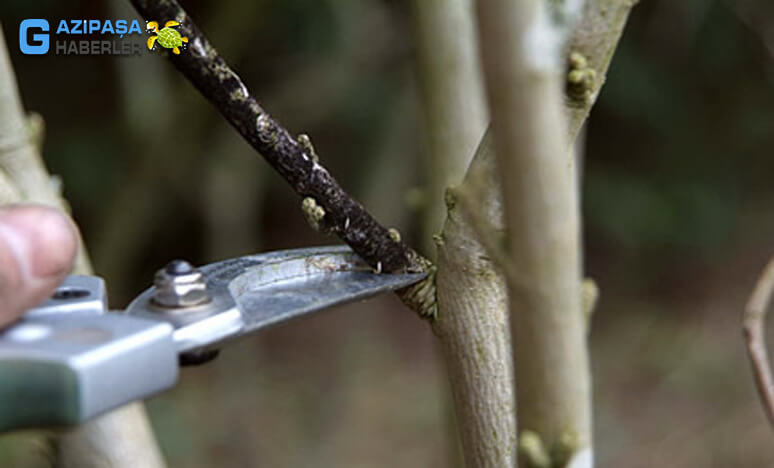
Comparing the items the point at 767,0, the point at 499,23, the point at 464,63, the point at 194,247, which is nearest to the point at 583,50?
the point at 499,23

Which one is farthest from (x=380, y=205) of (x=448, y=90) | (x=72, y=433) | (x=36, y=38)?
(x=72, y=433)

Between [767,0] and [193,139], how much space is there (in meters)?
1.43

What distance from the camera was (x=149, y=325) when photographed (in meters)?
0.40

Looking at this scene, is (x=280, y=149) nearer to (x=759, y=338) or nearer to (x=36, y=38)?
(x=759, y=338)

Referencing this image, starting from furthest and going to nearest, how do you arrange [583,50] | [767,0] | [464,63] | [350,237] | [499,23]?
[767,0] < [464,63] < [350,237] < [583,50] < [499,23]

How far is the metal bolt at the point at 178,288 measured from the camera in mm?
475

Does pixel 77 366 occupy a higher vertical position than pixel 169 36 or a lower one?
lower

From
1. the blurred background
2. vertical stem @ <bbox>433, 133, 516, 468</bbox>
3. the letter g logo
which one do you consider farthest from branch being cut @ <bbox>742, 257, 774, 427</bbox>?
the blurred background

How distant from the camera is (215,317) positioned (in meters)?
0.47

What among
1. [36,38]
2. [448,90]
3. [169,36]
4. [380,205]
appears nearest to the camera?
[169,36]

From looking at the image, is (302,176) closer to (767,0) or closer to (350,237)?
(350,237)

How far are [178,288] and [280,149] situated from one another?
88 mm

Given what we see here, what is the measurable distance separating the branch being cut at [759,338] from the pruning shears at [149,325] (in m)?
0.19

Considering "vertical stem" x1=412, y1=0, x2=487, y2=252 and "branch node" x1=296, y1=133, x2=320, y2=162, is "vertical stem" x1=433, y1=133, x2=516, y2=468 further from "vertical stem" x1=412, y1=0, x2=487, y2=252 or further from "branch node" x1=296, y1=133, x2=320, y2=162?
"vertical stem" x1=412, y1=0, x2=487, y2=252
